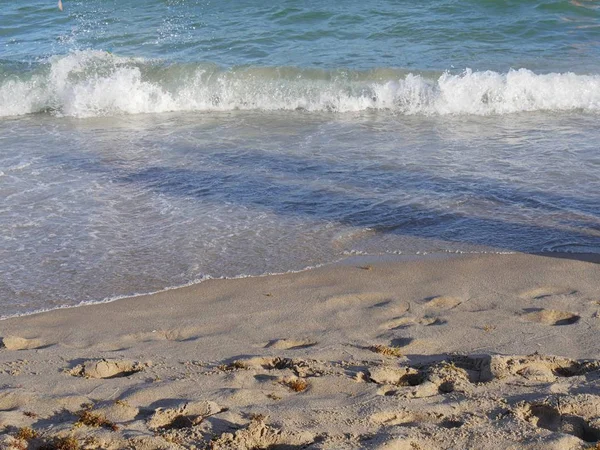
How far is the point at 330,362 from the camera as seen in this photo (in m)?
5.12

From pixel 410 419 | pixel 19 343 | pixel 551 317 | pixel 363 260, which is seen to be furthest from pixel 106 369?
pixel 551 317

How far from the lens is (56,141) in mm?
11391

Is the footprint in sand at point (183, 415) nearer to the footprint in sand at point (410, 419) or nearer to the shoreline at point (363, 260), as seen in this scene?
the footprint in sand at point (410, 419)

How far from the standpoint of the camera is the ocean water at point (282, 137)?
24.2 ft

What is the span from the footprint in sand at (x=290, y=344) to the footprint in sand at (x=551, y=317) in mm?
1589

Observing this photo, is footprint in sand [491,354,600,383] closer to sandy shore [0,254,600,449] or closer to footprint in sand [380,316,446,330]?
sandy shore [0,254,600,449]

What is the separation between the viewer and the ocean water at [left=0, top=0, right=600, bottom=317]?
24.2 feet

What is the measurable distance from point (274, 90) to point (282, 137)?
295 centimetres

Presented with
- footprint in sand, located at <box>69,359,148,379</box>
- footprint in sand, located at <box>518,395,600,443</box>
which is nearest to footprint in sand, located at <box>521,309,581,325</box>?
footprint in sand, located at <box>518,395,600,443</box>

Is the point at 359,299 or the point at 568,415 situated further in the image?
the point at 359,299

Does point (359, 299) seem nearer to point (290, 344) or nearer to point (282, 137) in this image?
point (290, 344)

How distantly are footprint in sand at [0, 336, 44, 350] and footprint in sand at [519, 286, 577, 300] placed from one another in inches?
143

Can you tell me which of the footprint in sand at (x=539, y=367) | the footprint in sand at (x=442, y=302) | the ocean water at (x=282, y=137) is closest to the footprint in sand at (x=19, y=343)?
the ocean water at (x=282, y=137)

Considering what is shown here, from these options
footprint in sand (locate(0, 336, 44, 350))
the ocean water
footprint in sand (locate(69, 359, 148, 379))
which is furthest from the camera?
the ocean water
